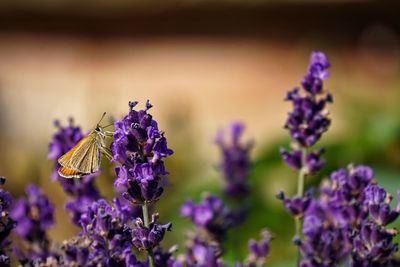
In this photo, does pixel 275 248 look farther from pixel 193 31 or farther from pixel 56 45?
pixel 56 45

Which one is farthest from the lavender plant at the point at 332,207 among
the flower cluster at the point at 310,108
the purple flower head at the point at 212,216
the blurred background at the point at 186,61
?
the blurred background at the point at 186,61

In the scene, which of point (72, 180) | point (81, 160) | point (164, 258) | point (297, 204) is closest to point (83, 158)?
point (81, 160)

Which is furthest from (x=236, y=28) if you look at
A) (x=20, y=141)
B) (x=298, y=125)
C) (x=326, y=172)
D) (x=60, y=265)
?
(x=60, y=265)

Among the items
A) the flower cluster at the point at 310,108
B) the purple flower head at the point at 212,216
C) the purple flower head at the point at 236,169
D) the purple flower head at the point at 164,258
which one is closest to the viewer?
the purple flower head at the point at 164,258

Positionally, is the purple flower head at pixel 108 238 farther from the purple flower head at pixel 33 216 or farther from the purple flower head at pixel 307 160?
the purple flower head at pixel 307 160

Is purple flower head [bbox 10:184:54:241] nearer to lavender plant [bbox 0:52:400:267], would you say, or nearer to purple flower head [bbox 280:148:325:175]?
lavender plant [bbox 0:52:400:267]

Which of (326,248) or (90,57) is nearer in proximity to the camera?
(326,248)
